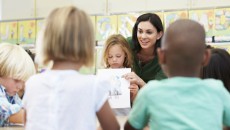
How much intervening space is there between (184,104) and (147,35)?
1.23m

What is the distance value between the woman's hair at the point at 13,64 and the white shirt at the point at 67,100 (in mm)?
606

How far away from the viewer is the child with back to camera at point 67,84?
0.77 meters

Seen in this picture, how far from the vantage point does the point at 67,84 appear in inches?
30.5

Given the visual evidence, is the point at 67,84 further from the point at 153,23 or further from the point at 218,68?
the point at 153,23

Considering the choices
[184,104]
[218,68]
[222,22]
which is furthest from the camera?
[222,22]

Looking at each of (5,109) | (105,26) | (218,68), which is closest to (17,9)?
(105,26)

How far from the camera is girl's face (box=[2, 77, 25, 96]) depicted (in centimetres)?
140

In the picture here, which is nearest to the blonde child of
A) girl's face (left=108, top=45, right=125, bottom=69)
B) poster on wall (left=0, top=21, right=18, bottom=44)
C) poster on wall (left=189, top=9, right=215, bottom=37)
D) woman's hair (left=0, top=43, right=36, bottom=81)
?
woman's hair (left=0, top=43, right=36, bottom=81)

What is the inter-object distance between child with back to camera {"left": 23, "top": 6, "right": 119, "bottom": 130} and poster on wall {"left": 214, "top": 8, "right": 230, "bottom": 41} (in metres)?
2.81

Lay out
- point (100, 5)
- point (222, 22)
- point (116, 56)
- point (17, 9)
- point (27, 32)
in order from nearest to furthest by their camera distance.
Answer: point (116, 56) < point (222, 22) < point (27, 32) < point (100, 5) < point (17, 9)

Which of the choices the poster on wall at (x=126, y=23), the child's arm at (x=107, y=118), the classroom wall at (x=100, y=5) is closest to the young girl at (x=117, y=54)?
the child's arm at (x=107, y=118)

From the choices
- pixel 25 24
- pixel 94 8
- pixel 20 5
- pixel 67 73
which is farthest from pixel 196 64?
pixel 20 5

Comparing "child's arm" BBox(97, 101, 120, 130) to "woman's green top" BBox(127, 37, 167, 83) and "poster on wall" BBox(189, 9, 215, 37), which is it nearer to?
"woman's green top" BBox(127, 37, 167, 83)

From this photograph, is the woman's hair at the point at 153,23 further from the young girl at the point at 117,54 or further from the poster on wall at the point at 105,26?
the poster on wall at the point at 105,26
